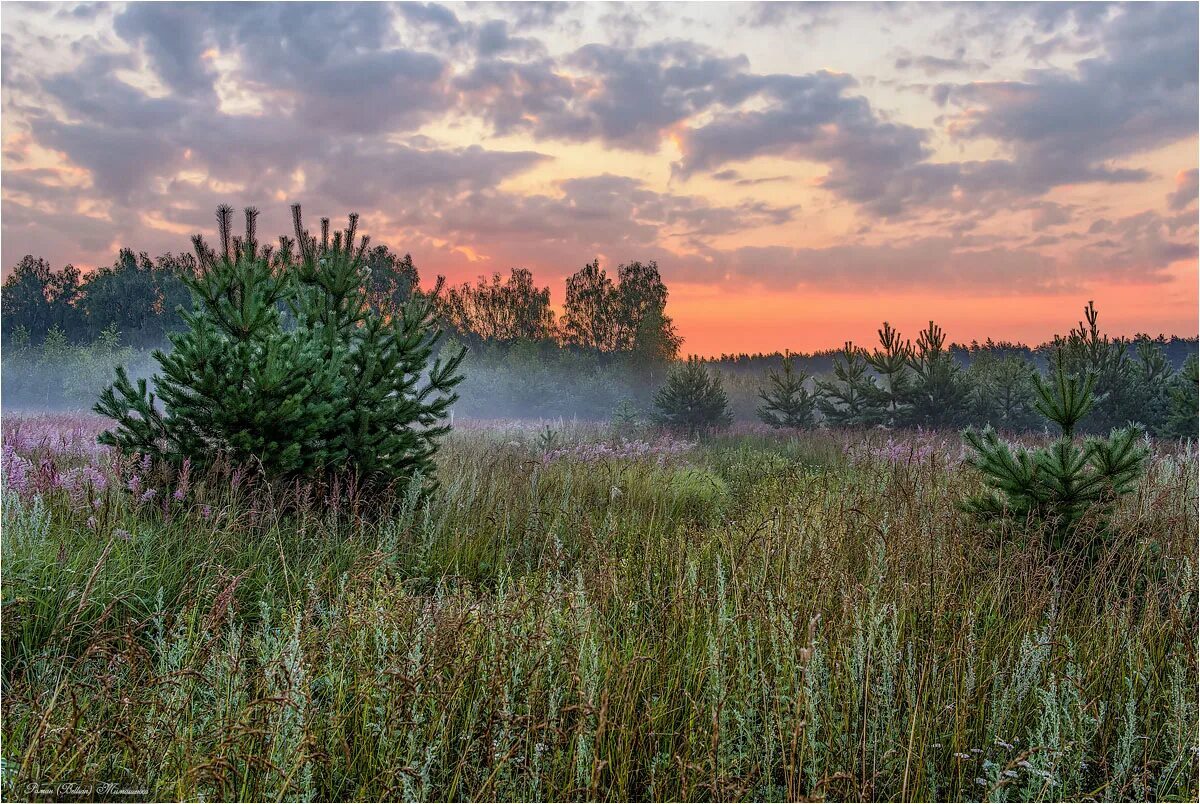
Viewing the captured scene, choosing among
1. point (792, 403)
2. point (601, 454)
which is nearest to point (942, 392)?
point (792, 403)

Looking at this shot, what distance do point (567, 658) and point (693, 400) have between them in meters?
16.8

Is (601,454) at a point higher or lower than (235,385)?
lower

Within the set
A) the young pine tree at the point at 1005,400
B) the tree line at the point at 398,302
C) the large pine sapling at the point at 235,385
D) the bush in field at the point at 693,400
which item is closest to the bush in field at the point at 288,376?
the large pine sapling at the point at 235,385

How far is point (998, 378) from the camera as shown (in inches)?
736

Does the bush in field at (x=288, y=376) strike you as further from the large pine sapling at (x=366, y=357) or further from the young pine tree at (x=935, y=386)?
the young pine tree at (x=935, y=386)

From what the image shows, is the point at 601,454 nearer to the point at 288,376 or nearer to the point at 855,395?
the point at 288,376

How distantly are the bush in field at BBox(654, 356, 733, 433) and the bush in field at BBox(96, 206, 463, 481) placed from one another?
13018 mm

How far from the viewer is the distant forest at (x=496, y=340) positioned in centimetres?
3416

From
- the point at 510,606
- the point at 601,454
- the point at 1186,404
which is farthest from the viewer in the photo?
the point at 1186,404

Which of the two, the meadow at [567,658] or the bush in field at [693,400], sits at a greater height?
the bush in field at [693,400]

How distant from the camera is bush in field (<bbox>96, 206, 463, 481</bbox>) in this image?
5.29 m

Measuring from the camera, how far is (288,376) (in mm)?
5348

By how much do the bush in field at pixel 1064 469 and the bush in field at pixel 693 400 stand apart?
1402cm

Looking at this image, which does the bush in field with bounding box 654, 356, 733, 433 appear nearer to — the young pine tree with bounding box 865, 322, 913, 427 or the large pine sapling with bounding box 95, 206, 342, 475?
the young pine tree with bounding box 865, 322, 913, 427
